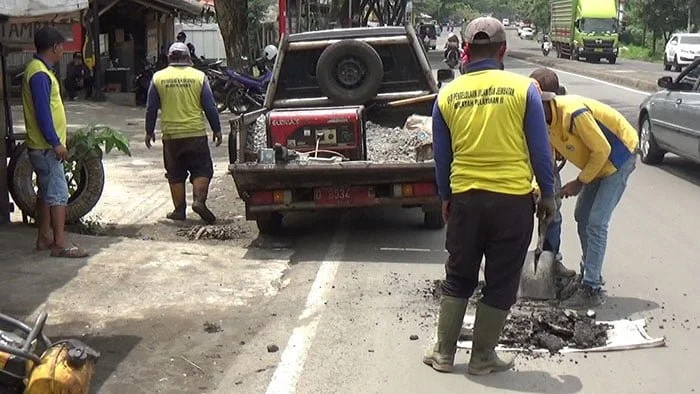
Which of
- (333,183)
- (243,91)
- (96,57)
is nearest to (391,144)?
(333,183)

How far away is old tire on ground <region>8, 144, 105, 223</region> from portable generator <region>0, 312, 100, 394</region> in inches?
188

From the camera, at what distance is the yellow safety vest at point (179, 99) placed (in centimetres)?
955

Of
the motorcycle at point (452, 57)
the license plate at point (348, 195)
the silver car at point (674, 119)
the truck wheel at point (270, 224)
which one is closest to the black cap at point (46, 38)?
the truck wheel at point (270, 224)

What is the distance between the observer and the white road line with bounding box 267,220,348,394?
5254mm

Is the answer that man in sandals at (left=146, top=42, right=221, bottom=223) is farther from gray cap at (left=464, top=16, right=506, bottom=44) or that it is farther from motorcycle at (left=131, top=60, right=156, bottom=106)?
motorcycle at (left=131, top=60, right=156, bottom=106)

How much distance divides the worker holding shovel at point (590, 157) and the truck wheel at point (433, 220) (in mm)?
2250

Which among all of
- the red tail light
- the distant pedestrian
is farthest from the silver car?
the distant pedestrian

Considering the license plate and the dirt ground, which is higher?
the license plate

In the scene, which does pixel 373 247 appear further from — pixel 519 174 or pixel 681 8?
pixel 681 8

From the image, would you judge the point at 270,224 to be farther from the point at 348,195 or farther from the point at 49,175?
the point at 49,175

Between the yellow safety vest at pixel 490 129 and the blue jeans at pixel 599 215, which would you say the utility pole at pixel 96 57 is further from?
the yellow safety vest at pixel 490 129

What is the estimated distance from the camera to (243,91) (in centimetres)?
2158

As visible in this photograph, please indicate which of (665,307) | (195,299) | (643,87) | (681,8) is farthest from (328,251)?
(681,8)

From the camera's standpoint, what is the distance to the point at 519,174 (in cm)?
510
